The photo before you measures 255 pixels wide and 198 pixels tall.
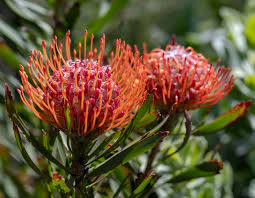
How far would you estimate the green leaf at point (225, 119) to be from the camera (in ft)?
2.29

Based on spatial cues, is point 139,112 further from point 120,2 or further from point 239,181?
point 239,181

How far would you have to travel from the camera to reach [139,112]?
564mm

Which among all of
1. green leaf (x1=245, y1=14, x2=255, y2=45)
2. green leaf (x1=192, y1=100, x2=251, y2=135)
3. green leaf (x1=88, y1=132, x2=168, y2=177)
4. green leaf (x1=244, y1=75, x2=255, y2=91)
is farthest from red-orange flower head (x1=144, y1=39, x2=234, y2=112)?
green leaf (x1=245, y1=14, x2=255, y2=45)

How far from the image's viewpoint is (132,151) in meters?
0.55

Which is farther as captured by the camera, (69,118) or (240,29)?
(240,29)

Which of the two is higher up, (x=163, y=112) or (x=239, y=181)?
(x=163, y=112)

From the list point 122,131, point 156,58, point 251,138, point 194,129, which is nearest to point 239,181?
point 251,138

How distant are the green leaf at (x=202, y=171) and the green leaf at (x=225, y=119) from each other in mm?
99

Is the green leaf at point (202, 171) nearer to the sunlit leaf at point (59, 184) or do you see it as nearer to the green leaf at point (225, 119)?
the green leaf at point (225, 119)

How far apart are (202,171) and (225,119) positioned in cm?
13

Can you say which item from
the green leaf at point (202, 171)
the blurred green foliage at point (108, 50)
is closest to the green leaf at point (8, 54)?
the blurred green foliage at point (108, 50)

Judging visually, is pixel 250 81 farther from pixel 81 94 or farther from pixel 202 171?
pixel 81 94

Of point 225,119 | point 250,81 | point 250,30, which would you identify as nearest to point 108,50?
point 225,119

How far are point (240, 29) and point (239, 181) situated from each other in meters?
0.88
